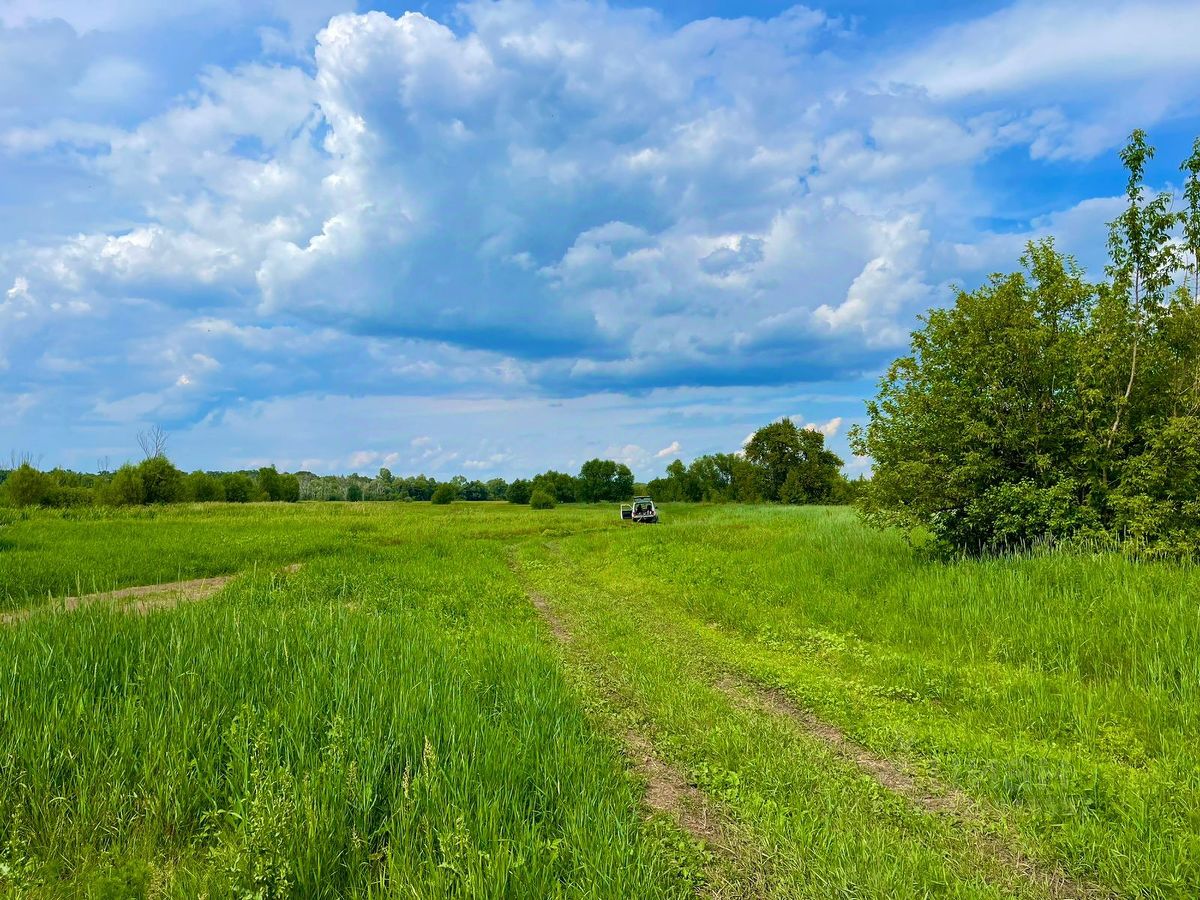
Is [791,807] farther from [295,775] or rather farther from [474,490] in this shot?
[474,490]

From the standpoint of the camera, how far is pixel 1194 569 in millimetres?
9820

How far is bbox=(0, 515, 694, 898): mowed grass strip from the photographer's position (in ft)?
11.6

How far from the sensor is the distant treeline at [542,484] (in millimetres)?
59688

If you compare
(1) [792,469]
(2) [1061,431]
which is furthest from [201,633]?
(1) [792,469]

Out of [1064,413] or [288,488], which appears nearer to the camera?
[1064,413]

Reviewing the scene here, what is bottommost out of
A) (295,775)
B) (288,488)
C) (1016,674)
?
(1016,674)

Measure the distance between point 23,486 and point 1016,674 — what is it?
7113cm

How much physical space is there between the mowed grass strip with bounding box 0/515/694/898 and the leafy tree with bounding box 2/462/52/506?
205 feet

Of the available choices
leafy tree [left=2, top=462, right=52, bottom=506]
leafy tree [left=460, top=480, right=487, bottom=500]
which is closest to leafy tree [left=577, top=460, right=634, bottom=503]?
leafy tree [left=460, top=480, right=487, bottom=500]

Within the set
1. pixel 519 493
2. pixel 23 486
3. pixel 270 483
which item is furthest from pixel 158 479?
pixel 519 493

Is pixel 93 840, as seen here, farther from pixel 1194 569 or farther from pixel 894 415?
pixel 894 415

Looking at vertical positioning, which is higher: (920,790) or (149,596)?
(149,596)

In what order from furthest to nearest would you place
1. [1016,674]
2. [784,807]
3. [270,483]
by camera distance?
[270,483]
[1016,674]
[784,807]

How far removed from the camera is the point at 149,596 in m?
11.6
